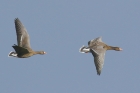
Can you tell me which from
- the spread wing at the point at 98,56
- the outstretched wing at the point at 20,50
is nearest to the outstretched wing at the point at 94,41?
the spread wing at the point at 98,56

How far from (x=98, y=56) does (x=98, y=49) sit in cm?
138

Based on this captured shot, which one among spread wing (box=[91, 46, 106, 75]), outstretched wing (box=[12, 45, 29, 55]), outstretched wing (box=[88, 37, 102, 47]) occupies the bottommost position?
spread wing (box=[91, 46, 106, 75])

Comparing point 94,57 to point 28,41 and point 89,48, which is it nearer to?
point 89,48

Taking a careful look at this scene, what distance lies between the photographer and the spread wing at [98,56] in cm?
3745

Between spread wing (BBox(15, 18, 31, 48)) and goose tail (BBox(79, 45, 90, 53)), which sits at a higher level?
spread wing (BBox(15, 18, 31, 48))

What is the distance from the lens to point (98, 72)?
37.1 metres

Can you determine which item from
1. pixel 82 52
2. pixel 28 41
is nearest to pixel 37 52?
pixel 28 41

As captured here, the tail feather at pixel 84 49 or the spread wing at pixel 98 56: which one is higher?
the tail feather at pixel 84 49

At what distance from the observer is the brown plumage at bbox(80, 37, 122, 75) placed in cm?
3766

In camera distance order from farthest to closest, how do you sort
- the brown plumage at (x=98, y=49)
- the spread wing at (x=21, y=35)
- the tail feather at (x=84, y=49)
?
the tail feather at (x=84, y=49) → the spread wing at (x=21, y=35) → the brown plumage at (x=98, y=49)

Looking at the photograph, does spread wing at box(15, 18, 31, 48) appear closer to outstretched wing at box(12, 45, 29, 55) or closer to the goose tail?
outstretched wing at box(12, 45, 29, 55)

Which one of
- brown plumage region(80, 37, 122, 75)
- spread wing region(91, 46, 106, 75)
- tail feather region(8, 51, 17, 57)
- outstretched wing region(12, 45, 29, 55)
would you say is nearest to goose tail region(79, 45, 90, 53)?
brown plumage region(80, 37, 122, 75)

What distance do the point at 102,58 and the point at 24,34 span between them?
Result: 6.18 metres

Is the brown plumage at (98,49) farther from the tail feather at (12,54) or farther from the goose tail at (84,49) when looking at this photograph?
the tail feather at (12,54)
